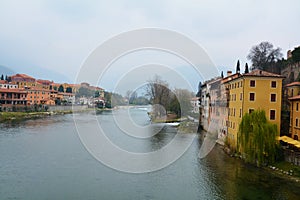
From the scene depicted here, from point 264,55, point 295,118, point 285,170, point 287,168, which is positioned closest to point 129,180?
point 285,170

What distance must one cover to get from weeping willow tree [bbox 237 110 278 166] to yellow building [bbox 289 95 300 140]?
79.5 inches

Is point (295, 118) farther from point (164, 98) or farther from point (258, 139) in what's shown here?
point (164, 98)

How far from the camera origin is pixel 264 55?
1307 inches

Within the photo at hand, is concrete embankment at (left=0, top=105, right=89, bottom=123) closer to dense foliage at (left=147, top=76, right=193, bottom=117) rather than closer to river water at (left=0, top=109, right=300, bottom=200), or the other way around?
dense foliage at (left=147, top=76, right=193, bottom=117)

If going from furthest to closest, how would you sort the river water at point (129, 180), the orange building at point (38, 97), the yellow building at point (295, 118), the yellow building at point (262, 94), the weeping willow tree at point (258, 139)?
the orange building at point (38, 97)
the yellow building at point (262, 94)
the yellow building at point (295, 118)
the weeping willow tree at point (258, 139)
the river water at point (129, 180)

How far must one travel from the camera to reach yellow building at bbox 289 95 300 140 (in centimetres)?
1614

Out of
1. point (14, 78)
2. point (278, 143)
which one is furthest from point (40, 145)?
point (14, 78)

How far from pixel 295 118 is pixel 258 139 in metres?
3.42

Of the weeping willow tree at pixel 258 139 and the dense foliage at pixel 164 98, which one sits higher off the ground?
the dense foliage at pixel 164 98

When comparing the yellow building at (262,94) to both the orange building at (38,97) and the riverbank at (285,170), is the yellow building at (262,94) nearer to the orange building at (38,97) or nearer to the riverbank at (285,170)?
the riverbank at (285,170)

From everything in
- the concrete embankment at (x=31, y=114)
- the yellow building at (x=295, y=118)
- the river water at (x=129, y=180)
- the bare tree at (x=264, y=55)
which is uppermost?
the bare tree at (x=264, y=55)

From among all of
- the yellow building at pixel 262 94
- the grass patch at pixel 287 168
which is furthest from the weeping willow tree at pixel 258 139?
the yellow building at pixel 262 94

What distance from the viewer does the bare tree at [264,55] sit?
32.7m

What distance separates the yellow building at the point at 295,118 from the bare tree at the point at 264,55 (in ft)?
54.5
